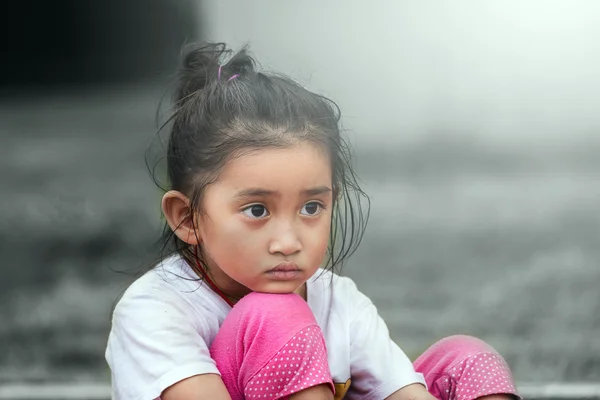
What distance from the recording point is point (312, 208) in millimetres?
1628

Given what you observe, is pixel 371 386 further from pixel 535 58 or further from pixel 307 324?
pixel 535 58

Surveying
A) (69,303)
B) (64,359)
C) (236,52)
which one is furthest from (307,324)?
(69,303)

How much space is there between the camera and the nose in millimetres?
1567

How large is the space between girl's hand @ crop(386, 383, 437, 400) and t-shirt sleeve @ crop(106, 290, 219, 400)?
35 cm

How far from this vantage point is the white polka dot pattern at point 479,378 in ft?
5.51

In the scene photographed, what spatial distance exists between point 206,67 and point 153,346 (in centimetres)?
50

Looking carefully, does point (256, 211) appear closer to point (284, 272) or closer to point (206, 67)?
point (284, 272)

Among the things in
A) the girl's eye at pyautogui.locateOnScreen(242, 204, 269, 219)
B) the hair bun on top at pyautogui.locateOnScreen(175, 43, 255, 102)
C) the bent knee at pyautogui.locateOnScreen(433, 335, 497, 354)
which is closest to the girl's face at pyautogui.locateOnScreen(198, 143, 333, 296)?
the girl's eye at pyautogui.locateOnScreen(242, 204, 269, 219)

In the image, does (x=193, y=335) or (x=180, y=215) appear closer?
(x=193, y=335)

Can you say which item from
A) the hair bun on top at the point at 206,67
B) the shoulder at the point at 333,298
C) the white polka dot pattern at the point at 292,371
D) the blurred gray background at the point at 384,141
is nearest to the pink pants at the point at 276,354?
the white polka dot pattern at the point at 292,371

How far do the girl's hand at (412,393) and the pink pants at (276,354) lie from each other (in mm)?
72

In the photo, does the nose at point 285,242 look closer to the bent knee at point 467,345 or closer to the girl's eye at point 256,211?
the girl's eye at point 256,211

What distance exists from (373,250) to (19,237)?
131 centimetres

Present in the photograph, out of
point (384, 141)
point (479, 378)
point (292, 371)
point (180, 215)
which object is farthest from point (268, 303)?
point (384, 141)
